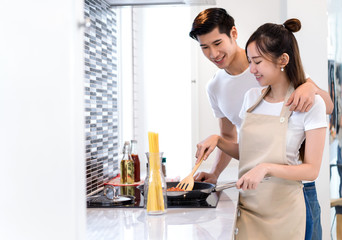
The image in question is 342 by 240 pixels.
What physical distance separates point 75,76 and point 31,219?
151 millimetres

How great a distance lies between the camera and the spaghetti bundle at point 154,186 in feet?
4.72

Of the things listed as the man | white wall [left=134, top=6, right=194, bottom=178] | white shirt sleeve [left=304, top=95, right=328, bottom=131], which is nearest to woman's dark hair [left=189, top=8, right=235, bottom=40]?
the man

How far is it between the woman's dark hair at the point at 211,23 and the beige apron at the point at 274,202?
448mm

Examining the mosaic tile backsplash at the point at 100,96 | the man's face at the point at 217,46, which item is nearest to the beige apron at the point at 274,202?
the man's face at the point at 217,46

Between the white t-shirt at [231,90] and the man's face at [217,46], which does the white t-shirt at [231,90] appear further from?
the man's face at [217,46]

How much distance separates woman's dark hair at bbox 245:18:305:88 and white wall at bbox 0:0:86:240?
3.94 feet

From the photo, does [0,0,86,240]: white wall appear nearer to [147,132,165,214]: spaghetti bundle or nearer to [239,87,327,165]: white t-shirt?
[147,132,165,214]: spaghetti bundle

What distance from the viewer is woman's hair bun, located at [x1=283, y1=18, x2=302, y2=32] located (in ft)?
5.28

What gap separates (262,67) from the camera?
1.59 m

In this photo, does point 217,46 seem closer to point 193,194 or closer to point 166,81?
point 193,194

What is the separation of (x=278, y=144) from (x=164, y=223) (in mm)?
496

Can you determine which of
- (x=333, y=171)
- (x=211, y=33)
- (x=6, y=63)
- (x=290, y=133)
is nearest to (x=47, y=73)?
(x=6, y=63)

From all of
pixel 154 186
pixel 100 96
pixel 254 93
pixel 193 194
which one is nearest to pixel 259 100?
pixel 254 93

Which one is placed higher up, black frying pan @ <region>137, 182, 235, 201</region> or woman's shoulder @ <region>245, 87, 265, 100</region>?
woman's shoulder @ <region>245, 87, 265, 100</region>
